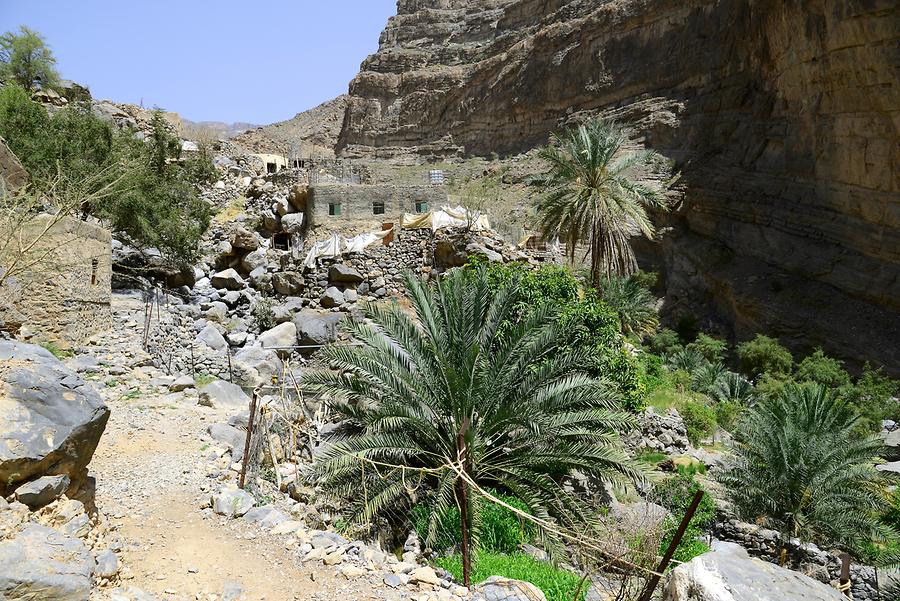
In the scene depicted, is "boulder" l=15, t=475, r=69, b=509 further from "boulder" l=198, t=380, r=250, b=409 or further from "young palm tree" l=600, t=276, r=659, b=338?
"young palm tree" l=600, t=276, r=659, b=338

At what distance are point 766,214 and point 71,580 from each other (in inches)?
1446

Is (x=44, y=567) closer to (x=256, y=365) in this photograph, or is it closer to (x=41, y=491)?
(x=41, y=491)

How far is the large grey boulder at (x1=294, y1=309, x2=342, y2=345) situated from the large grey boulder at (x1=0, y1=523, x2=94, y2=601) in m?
12.1

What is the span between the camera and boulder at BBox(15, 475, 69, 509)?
5.01 metres

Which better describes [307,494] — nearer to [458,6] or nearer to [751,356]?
[751,356]

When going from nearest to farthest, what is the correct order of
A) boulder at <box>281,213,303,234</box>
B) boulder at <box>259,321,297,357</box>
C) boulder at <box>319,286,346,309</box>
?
boulder at <box>259,321,297,357</box> < boulder at <box>319,286,346,309</box> < boulder at <box>281,213,303,234</box>

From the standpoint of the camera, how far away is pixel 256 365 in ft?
50.9

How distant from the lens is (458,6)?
234ft

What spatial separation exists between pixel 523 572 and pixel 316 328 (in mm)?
11637

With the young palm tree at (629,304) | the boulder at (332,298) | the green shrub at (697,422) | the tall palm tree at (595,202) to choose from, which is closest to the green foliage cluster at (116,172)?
the boulder at (332,298)

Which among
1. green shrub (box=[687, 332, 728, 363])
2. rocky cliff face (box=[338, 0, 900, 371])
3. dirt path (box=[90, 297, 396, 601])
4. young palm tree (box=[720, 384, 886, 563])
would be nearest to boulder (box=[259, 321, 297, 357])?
dirt path (box=[90, 297, 396, 601])

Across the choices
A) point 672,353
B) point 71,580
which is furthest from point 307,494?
point 672,353

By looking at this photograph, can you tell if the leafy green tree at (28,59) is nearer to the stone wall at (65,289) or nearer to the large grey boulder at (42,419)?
the stone wall at (65,289)

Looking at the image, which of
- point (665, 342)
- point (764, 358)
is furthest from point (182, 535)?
point (665, 342)
